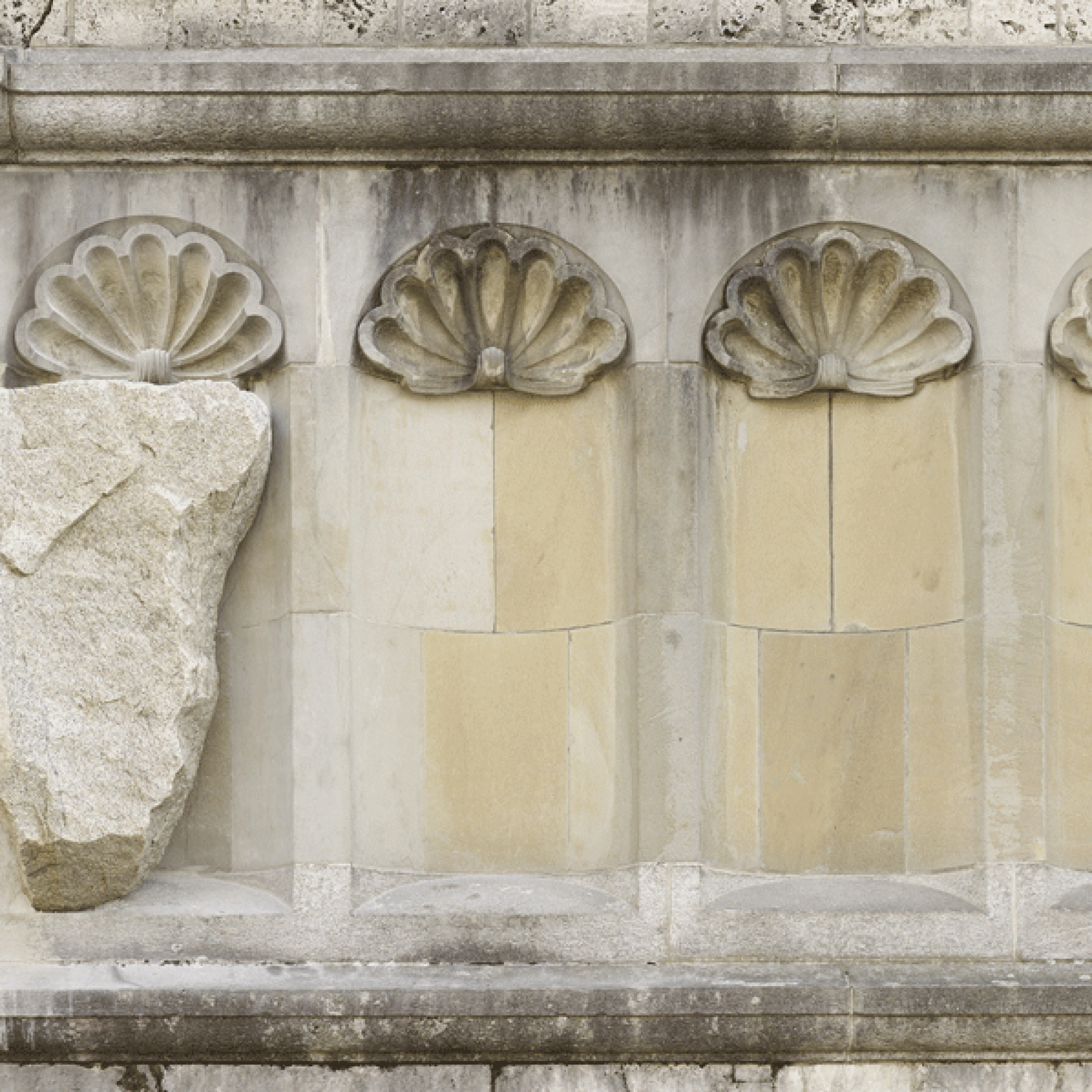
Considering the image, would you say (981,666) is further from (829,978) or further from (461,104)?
(461,104)

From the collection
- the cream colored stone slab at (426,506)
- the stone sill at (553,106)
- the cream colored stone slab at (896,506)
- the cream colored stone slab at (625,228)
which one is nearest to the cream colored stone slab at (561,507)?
the cream colored stone slab at (426,506)

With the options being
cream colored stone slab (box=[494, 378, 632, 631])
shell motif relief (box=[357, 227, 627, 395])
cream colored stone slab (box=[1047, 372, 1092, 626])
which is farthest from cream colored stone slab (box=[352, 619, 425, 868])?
cream colored stone slab (box=[1047, 372, 1092, 626])

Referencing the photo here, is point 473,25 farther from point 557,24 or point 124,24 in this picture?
point 124,24

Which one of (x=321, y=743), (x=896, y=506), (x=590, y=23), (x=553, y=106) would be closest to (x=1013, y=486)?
(x=896, y=506)

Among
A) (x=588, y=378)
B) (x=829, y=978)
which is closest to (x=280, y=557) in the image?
(x=588, y=378)

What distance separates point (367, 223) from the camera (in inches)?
258

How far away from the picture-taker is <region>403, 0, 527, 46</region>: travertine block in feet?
21.7

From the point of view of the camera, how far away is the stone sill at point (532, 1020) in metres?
6.13

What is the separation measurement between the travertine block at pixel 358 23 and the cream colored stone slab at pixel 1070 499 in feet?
6.40

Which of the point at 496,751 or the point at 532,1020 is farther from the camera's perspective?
the point at 496,751

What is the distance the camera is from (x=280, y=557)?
651cm

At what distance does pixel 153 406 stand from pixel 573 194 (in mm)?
1214

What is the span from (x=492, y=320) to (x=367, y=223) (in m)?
0.41

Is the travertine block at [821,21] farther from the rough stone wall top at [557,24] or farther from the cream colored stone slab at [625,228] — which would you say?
the cream colored stone slab at [625,228]
